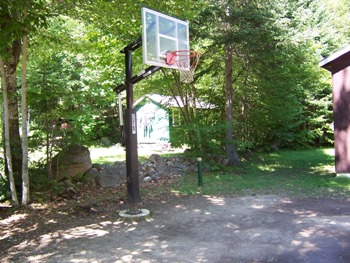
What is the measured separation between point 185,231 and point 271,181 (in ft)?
18.1

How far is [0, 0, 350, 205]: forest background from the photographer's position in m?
7.82

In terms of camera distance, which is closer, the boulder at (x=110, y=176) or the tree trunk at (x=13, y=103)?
the tree trunk at (x=13, y=103)

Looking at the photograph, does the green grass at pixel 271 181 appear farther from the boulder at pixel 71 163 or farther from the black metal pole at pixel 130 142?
the boulder at pixel 71 163

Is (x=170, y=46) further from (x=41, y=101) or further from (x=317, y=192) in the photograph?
(x=317, y=192)

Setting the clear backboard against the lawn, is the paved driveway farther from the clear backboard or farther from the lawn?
the clear backboard

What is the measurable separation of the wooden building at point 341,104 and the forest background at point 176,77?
202 cm

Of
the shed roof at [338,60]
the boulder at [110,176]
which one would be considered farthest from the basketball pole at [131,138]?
the shed roof at [338,60]

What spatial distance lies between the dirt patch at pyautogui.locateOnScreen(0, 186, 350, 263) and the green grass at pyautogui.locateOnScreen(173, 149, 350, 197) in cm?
93

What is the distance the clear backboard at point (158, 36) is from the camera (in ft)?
21.4

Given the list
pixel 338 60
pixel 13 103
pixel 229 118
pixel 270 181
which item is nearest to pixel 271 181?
pixel 270 181

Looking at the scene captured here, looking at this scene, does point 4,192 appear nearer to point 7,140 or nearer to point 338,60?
point 7,140

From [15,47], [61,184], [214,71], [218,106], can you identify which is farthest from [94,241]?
[218,106]

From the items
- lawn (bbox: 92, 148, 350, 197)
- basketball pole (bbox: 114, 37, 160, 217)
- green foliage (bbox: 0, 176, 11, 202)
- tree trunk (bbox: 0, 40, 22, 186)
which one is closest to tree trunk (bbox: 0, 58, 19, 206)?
green foliage (bbox: 0, 176, 11, 202)

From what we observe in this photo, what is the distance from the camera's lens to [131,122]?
673cm
